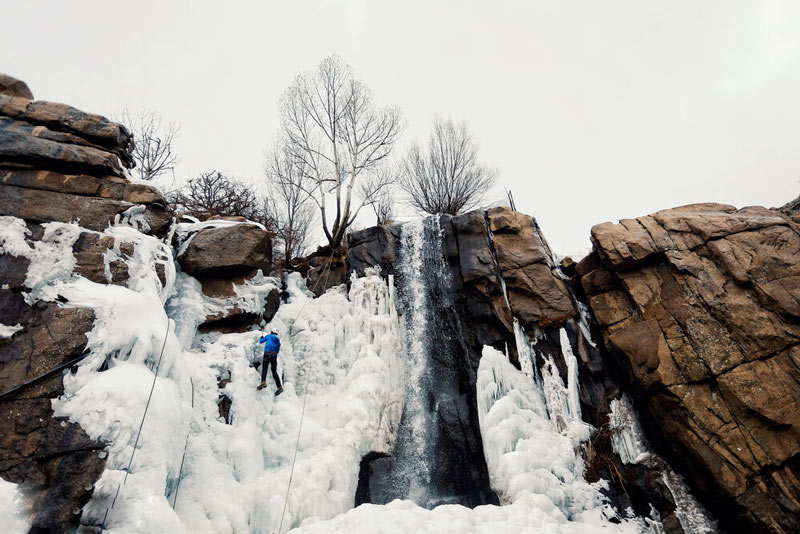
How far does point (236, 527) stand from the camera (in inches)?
192

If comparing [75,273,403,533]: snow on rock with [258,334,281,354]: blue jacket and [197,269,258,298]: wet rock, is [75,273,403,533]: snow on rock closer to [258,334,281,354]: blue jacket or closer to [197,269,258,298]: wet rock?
[197,269,258,298]: wet rock

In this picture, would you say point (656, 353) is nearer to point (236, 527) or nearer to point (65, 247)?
point (236, 527)

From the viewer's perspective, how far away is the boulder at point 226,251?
7.69m

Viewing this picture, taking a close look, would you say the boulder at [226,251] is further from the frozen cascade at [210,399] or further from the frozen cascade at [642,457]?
the frozen cascade at [642,457]

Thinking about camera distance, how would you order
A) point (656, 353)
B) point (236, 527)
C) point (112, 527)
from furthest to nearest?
point (656, 353), point (236, 527), point (112, 527)

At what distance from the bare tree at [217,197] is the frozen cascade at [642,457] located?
12380 mm

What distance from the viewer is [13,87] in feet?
21.7

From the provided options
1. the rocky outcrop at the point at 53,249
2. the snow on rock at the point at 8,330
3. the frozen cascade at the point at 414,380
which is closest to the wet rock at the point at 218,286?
the rocky outcrop at the point at 53,249

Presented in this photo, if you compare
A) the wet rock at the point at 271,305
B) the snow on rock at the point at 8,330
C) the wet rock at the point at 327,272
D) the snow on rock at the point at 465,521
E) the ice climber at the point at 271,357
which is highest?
the wet rock at the point at 327,272

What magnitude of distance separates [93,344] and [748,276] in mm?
9787

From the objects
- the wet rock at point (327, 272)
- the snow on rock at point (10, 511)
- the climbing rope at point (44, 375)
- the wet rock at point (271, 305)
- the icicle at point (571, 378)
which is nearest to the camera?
the snow on rock at point (10, 511)

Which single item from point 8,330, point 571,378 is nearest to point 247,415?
point 8,330

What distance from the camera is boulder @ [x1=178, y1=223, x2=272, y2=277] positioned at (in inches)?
303

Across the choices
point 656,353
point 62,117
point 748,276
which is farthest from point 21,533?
point 748,276
